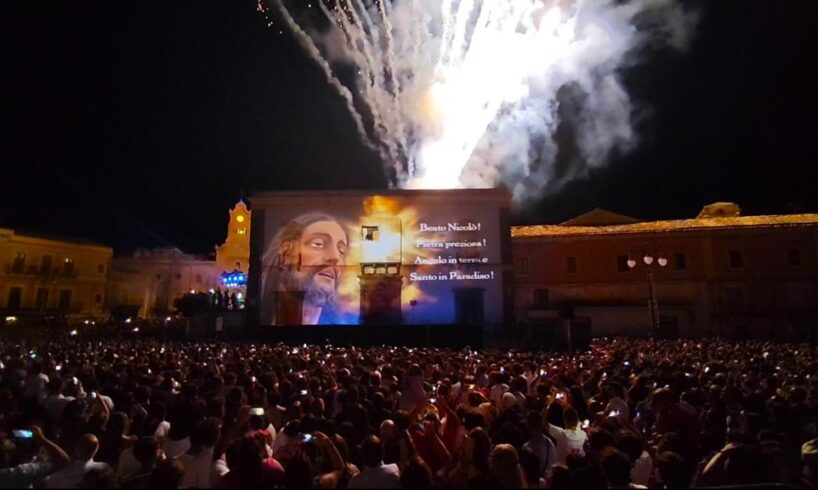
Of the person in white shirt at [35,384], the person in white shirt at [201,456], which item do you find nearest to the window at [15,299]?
the person in white shirt at [35,384]

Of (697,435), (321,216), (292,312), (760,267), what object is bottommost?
(697,435)

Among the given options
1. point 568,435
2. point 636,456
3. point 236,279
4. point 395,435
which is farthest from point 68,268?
point 636,456

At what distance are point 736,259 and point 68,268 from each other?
63.7 metres

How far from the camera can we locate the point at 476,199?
35.7 metres

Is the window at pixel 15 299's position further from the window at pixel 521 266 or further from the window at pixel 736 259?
the window at pixel 736 259

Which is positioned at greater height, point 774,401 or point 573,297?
point 573,297

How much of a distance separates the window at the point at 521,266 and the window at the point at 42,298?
45.9m

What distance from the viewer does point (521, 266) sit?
4353 centimetres

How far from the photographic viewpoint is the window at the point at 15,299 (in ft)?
151

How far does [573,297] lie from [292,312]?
23440mm

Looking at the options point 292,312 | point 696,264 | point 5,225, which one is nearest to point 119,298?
point 5,225

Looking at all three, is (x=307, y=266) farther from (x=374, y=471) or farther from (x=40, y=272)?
(x=40, y=272)

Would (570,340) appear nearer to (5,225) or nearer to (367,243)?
(367,243)

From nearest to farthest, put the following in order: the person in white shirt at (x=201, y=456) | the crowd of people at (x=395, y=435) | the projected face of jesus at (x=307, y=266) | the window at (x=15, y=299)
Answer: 1. the crowd of people at (x=395, y=435)
2. the person in white shirt at (x=201, y=456)
3. the projected face of jesus at (x=307, y=266)
4. the window at (x=15, y=299)
